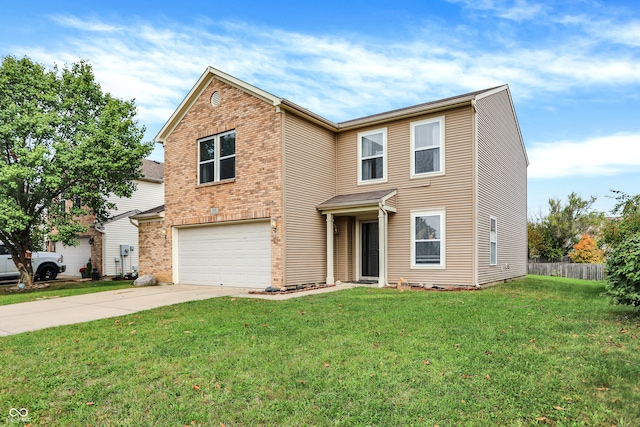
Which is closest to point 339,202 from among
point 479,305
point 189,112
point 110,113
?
point 479,305

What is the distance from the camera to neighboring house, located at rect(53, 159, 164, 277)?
21.7 m

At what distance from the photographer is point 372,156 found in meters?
13.7

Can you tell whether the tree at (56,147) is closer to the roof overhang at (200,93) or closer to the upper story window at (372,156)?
the roof overhang at (200,93)

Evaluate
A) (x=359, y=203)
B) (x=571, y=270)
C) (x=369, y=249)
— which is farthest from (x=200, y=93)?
(x=571, y=270)

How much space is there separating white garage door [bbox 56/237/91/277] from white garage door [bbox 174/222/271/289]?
A: 436 inches

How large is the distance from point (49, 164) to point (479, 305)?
1544 cm

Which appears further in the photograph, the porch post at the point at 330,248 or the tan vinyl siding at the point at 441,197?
the porch post at the point at 330,248

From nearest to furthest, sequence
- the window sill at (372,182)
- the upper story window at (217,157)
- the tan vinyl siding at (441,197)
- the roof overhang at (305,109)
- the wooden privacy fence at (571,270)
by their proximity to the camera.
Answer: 1. the tan vinyl siding at (441,197)
2. the roof overhang at (305,109)
3. the window sill at (372,182)
4. the upper story window at (217,157)
5. the wooden privacy fence at (571,270)

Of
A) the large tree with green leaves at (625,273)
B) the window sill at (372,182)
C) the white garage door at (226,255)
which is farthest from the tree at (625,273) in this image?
the white garage door at (226,255)

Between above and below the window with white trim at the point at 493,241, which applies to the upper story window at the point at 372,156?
above

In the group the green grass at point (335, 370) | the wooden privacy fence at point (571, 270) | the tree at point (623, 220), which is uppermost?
the tree at point (623, 220)

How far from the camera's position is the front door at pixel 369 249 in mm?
13812

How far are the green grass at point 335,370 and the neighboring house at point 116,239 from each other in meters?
16.2

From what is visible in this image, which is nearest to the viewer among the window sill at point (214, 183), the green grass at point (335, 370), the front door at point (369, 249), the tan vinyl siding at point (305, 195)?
the green grass at point (335, 370)
